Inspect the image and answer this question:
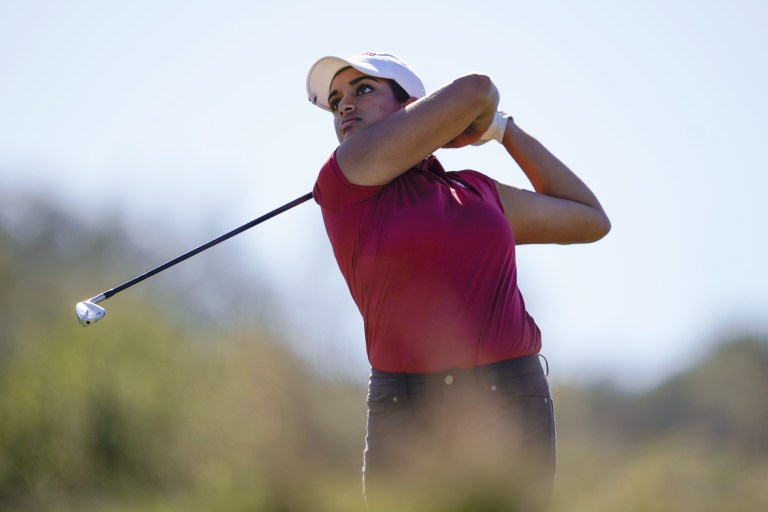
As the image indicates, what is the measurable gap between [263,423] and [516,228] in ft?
18.3

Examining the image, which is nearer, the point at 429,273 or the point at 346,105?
the point at 429,273

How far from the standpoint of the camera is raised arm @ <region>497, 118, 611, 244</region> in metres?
3.68

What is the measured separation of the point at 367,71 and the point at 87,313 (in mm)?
1250

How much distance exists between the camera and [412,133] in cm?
314

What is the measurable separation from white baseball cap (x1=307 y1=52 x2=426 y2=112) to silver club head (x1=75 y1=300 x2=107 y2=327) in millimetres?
1028

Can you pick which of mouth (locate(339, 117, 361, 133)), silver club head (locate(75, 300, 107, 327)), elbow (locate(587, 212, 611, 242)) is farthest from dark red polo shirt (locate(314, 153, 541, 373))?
silver club head (locate(75, 300, 107, 327))

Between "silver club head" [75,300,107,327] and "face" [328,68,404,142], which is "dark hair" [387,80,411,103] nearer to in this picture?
"face" [328,68,404,142]

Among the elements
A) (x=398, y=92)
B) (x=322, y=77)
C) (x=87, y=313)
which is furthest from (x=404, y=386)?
(x=87, y=313)

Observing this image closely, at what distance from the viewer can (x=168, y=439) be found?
8.93m

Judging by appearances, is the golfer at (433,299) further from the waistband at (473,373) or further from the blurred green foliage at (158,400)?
the blurred green foliage at (158,400)

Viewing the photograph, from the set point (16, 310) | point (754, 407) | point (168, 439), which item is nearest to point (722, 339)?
point (754, 407)

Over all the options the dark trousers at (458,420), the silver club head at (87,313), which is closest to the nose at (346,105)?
the dark trousers at (458,420)

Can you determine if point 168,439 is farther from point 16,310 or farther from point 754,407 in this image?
point 754,407

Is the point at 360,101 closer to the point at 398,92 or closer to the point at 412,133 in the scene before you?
the point at 398,92
